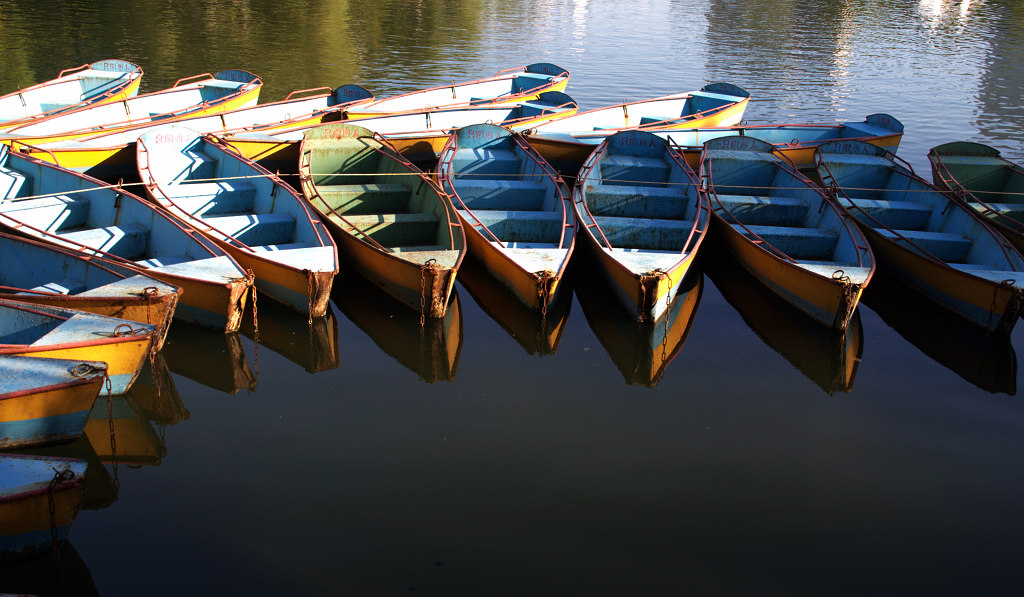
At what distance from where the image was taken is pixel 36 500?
5984 mm

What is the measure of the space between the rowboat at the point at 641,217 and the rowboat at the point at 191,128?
6.97m

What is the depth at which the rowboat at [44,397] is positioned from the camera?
704 centimetres

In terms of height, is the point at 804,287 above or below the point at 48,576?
above

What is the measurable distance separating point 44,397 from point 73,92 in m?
16.3

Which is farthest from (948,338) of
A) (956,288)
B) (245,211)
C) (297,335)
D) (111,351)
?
(245,211)

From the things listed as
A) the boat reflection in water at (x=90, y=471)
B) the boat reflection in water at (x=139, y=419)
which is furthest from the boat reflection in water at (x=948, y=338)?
the boat reflection in water at (x=90, y=471)

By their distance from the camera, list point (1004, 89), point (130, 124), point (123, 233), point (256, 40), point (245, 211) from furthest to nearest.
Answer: point (256, 40)
point (1004, 89)
point (130, 124)
point (245, 211)
point (123, 233)

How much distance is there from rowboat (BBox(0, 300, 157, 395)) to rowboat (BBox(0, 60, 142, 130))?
1050 cm

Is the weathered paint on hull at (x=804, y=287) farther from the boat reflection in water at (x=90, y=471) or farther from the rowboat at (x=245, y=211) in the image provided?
the boat reflection in water at (x=90, y=471)

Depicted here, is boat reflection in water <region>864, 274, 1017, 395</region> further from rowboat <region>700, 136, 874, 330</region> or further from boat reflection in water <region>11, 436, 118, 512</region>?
boat reflection in water <region>11, 436, 118, 512</region>

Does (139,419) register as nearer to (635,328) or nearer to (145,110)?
(635,328)

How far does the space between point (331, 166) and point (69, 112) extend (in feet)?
22.6

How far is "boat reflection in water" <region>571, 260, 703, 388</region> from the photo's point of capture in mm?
9930

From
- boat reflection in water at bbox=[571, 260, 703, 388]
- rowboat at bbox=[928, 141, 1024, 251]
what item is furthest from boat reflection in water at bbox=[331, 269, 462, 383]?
rowboat at bbox=[928, 141, 1024, 251]
